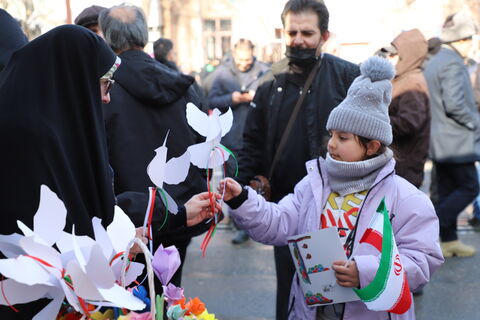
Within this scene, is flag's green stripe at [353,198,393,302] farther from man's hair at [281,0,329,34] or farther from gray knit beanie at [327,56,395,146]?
man's hair at [281,0,329,34]

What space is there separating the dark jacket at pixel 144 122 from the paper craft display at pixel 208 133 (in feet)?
2.96

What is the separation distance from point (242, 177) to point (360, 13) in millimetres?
20364

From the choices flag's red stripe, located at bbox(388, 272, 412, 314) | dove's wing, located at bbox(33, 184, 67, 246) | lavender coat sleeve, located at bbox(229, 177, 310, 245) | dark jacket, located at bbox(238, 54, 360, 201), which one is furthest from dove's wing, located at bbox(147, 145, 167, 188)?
dark jacket, located at bbox(238, 54, 360, 201)

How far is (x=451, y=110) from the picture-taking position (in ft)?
18.1

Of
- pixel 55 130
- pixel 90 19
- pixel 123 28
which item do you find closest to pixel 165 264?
pixel 55 130

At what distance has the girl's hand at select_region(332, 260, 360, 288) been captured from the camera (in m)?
2.24

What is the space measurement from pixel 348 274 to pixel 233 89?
4990 millimetres

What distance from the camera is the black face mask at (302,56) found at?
329cm

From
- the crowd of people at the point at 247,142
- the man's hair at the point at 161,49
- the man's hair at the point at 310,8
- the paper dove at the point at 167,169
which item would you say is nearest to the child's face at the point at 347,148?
the crowd of people at the point at 247,142

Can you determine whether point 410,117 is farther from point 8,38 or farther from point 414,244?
point 8,38

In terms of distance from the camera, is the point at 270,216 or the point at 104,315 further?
the point at 270,216

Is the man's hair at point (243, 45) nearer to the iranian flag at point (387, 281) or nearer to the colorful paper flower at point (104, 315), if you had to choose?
the iranian flag at point (387, 281)

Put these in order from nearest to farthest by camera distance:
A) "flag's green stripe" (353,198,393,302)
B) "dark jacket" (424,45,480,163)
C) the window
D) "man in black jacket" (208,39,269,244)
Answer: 1. "flag's green stripe" (353,198,393,302)
2. "dark jacket" (424,45,480,163)
3. "man in black jacket" (208,39,269,244)
4. the window

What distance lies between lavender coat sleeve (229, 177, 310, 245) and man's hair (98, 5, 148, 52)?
1029 millimetres
